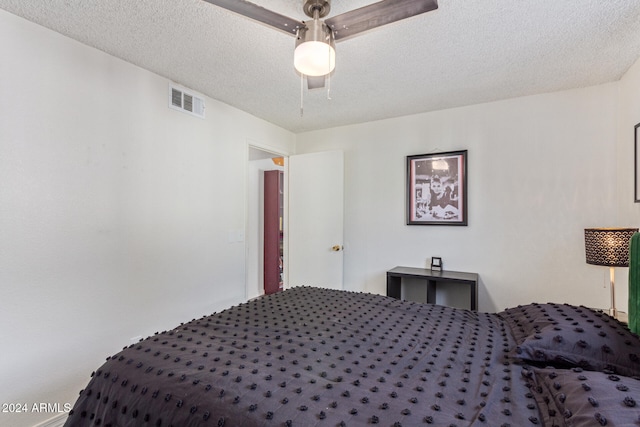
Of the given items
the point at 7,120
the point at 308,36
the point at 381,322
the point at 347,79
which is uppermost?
the point at 347,79

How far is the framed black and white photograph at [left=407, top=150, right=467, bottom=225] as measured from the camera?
3.11 meters

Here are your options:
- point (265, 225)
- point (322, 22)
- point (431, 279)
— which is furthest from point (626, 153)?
point (265, 225)

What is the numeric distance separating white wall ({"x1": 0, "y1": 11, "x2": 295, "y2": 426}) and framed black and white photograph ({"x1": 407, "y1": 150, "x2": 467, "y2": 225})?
217 cm

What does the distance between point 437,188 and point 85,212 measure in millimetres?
3083

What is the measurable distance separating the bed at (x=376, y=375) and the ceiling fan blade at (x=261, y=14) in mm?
1480

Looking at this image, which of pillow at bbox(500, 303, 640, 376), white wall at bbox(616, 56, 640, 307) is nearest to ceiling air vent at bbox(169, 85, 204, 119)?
pillow at bbox(500, 303, 640, 376)

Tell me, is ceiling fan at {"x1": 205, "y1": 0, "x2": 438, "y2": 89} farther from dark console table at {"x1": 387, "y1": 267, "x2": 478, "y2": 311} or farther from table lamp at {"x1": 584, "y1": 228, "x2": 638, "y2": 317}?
dark console table at {"x1": 387, "y1": 267, "x2": 478, "y2": 311}

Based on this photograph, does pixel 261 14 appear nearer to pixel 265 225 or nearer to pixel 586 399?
pixel 586 399

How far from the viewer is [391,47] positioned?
2.03 metres

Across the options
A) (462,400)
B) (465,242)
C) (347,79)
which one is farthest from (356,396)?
(465,242)

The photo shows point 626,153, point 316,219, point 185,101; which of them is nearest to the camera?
point 626,153

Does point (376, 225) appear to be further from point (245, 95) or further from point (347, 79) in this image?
point (245, 95)

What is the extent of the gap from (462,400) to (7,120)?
8.50 ft

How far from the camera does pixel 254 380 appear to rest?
3.44ft
